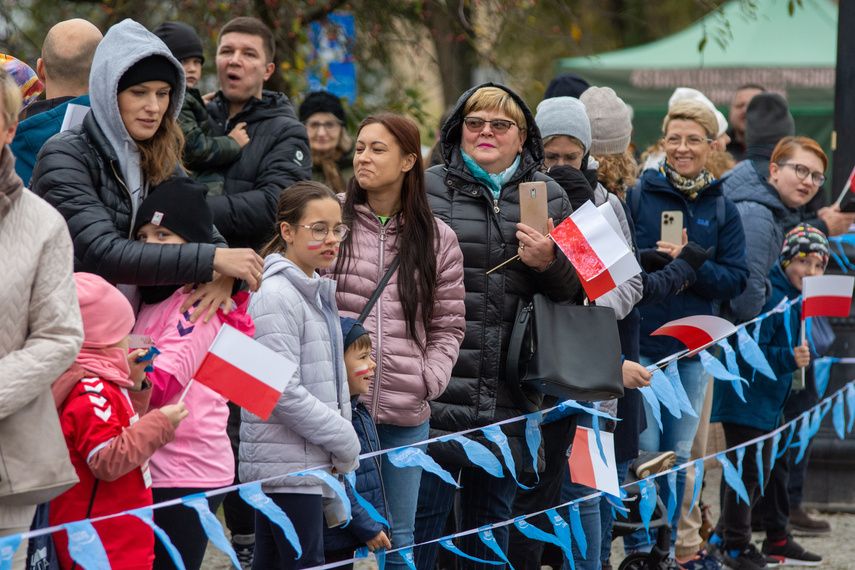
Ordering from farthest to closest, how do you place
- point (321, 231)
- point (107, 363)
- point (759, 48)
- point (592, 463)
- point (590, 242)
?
point (759, 48) < point (592, 463) < point (590, 242) < point (321, 231) < point (107, 363)

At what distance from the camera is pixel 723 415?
5.82m

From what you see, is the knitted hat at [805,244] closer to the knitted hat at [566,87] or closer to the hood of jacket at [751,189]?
the hood of jacket at [751,189]

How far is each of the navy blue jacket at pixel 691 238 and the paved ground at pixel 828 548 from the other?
147cm

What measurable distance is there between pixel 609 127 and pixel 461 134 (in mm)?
1126

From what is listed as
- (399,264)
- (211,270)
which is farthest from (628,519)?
(211,270)

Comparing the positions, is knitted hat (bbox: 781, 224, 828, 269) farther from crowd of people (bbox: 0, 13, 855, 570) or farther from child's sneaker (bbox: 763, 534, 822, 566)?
child's sneaker (bbox: 763, 534, 822, 566)

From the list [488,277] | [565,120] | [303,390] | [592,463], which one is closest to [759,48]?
[565,120]

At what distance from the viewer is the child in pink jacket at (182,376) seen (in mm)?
3121

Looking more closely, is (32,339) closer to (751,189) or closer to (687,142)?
(687,142)

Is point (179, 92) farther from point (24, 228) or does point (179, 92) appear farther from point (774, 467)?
point (774, 467)

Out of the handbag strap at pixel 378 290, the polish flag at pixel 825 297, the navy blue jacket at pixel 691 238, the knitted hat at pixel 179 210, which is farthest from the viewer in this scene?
the polish flag at pixel 825 297

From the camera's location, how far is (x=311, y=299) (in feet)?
11.1

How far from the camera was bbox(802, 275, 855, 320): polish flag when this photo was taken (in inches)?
220

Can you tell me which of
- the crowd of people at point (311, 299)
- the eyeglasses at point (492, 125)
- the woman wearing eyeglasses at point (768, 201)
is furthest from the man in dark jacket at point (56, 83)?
the woman wearing eyeglasses at point (768, 201)
